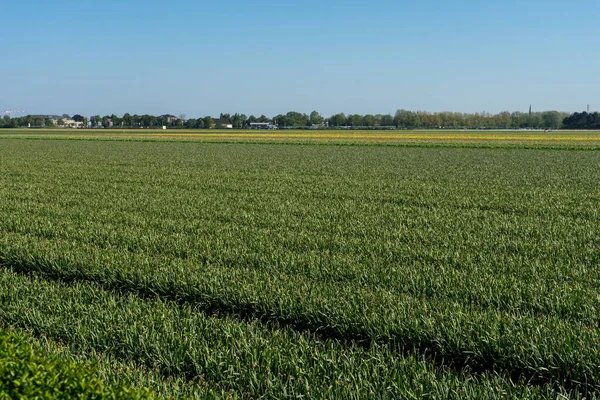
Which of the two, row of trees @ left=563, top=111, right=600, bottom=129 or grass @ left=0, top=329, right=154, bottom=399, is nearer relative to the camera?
grass @ left=0, top=329, right=154, bottom=399

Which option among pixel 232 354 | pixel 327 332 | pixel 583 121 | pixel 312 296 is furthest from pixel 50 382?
pixel 583 121

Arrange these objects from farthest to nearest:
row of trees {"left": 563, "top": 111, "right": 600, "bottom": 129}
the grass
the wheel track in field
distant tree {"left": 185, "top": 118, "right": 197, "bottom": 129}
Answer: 1. distant tree {"left": 185, "top": 118, "right": 197, "bottom": 129}
2. row of trees {"left": 563, "top": 111, "right": 600, "bottom": 129}
3. the wheel track in field
4. the grass

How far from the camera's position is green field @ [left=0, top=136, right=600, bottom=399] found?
489 cm

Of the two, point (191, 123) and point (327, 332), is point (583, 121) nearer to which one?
point (191, 123)

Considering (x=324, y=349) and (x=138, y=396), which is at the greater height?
(x=138, y=396)

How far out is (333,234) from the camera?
36.0 feet

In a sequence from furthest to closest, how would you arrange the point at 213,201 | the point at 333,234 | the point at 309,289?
1. the point at 213,201
2. the point at 333,234
3. the point at 309,289

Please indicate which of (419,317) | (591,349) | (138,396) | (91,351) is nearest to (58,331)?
(91,351)

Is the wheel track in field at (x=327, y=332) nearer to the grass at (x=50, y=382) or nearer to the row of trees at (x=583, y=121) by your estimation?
the grass at (x=50, y=382)

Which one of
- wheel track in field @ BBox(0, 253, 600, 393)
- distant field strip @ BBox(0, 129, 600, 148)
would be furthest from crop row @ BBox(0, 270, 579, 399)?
distant field strip @ BBox(0, 129, 600, 148)

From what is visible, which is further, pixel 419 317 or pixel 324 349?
pixel 419 317

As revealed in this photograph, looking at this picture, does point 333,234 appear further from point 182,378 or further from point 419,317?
point 182,378

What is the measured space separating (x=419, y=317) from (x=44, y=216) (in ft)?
35.3

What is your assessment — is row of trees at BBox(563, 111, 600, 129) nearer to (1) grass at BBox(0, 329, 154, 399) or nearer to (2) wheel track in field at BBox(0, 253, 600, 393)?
(2) wheel track in field at BBox(0, 253, 600, 393)
